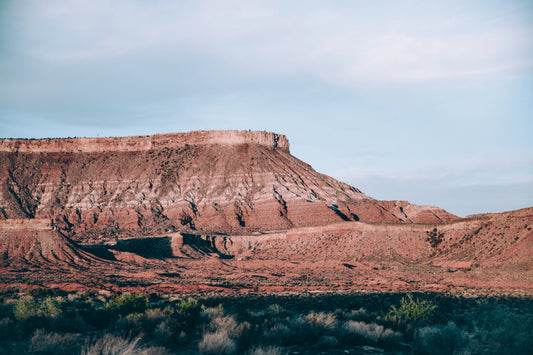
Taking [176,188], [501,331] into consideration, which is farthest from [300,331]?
[176,188]

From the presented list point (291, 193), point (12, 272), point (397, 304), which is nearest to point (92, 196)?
point (291, 193)

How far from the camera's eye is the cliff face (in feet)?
300

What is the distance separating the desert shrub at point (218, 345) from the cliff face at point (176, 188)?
3022 inches

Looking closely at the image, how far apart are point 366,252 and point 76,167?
73.4m

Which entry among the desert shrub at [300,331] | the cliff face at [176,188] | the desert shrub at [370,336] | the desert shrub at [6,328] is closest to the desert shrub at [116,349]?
the desert shrub at [300,331]

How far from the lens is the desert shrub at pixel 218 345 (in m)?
10.3

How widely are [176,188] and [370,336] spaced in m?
91.4

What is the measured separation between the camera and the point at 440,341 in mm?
12320

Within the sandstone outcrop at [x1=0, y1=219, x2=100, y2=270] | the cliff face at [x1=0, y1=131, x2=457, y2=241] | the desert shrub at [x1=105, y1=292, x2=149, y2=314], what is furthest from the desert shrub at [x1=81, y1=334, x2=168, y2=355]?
the cliff face at [x1=0, y1=131, x2=457, y2=241]

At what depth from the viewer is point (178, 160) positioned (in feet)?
356

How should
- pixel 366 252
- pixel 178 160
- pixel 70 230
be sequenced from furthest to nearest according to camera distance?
pixel 178 160
pixel 70 230
pixel 366 252

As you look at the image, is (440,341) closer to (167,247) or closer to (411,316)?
(411,316)

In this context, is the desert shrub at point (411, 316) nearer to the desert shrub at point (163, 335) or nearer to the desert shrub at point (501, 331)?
the desert shrub at point (501, 331)

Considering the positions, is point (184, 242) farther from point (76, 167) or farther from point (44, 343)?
point (44, 343)
